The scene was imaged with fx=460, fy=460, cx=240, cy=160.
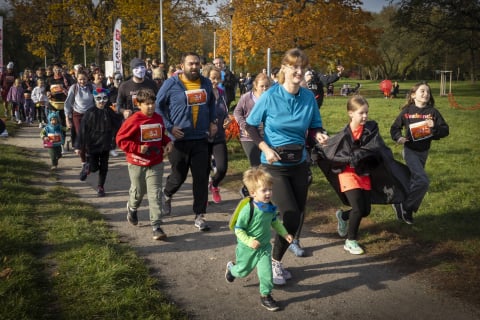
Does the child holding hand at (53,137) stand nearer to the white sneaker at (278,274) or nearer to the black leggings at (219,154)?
the black leggings at (219,154)

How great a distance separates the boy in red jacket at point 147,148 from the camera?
19.3 feet

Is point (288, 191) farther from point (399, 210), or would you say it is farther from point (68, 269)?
point (399, 210)

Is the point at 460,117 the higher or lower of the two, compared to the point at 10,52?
lower

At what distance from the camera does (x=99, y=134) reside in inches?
319

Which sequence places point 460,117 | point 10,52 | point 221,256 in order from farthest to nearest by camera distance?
point 10,52 → point 460,117 → point 221,256

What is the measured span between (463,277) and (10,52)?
219ft

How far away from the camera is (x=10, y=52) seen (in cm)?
6081

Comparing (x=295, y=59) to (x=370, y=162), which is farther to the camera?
(x=370, y=162)

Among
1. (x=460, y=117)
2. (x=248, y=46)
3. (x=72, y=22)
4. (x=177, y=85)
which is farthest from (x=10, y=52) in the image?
(x=177, y=85)

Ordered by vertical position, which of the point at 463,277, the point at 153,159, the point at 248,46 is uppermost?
the point at 248,46

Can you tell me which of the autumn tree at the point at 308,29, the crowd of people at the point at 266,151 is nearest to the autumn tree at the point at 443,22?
the autumn tree at the point at 308,29

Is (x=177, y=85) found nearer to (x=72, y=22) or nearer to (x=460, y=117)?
(x=460, y=117)

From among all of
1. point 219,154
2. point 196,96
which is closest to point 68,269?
point 196,96

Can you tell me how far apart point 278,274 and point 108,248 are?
1.99 metres
